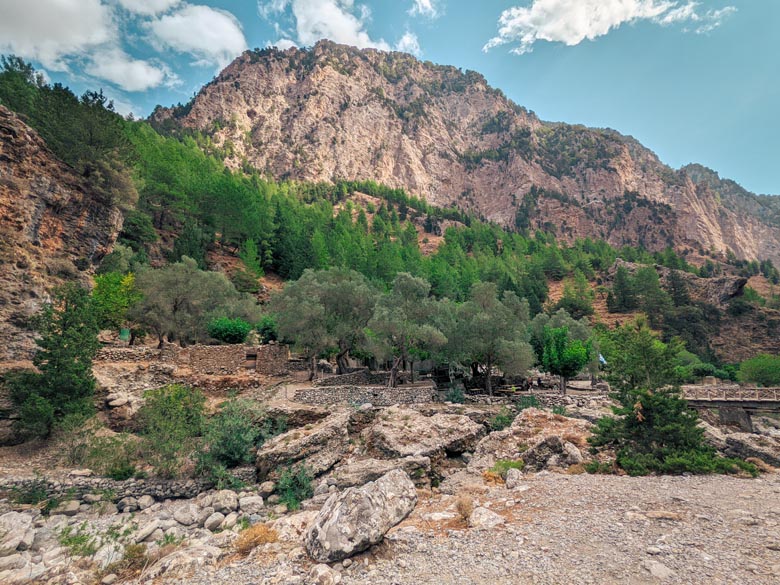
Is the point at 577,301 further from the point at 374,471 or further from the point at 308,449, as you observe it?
the point at 308,449

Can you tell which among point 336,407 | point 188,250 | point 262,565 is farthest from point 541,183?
point 262,565

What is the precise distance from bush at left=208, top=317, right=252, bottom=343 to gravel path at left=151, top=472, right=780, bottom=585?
2313 centimetres

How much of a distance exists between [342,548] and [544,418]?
13463 mm

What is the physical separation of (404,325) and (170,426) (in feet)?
52.0

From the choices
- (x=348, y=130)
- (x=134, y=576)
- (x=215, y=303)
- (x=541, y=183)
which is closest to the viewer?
(x=134, y=576)

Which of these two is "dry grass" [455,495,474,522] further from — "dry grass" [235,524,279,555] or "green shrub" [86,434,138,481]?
"green shrub" [86,434,138,481]

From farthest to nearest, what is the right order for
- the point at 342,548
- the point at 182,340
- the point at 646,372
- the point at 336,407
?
the point at 182,340, the point at 336,407, the point at 646,372, the point at 342,548

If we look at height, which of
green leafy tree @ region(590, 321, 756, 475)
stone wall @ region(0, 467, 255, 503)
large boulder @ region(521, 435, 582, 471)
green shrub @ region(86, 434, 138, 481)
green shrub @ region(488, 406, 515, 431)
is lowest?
stone wall @ region(0, 467, 255, 503)

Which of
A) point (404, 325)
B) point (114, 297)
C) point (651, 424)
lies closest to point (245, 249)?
point (114, 297)

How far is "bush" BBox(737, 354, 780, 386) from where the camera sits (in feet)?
156

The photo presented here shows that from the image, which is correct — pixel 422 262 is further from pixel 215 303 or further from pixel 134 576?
pixel 134 576

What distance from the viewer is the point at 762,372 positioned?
4878cm

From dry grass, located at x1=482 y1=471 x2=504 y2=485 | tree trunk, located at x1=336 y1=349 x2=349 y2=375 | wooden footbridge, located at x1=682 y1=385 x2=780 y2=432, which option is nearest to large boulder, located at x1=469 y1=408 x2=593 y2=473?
dry grass, located at x1=482 y1=471 x2=504 y2=485

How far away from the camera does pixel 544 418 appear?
56.3 ft
